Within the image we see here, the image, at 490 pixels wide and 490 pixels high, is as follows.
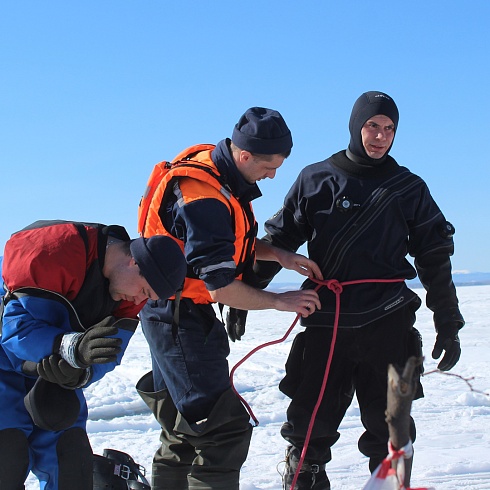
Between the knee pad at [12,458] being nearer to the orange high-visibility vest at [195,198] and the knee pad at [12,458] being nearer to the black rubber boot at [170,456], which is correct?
the black rubber boot at [170,456]

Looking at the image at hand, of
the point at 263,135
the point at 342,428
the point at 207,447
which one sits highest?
the point at 263,135

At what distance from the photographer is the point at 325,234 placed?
3738 mm

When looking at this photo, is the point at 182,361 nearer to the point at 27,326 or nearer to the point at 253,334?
the point at 27,326

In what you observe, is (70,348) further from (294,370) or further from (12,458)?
(294,370)

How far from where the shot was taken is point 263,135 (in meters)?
3.35

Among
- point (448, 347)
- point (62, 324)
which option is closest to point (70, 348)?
point (62, 324)

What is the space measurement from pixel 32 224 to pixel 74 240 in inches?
10.7

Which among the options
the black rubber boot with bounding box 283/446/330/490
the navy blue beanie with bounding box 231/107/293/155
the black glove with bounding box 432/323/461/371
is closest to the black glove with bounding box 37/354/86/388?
the navy blue beanie with bounding box 231/107/293/155

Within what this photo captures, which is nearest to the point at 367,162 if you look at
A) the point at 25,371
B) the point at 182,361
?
the point at 182,361

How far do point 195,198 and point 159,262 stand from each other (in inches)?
17.2

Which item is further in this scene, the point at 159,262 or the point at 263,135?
the point at 263,135

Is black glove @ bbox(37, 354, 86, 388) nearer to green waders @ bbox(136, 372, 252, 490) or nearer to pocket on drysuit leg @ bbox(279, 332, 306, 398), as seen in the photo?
green waders @ bbox(136, 372, 252, 490)

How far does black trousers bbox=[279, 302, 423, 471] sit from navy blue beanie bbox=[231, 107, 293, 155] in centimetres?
97

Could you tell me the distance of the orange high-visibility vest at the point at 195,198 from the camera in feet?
10.8
